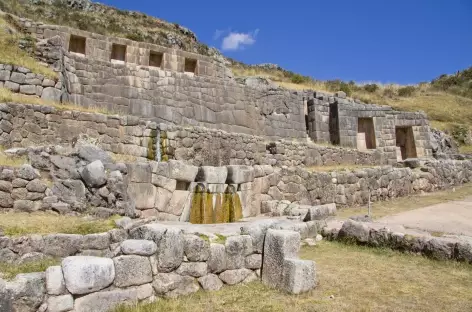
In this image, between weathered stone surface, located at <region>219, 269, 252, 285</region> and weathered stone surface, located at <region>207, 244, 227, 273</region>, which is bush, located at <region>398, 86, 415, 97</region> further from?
weathered stone surface, located at <region>207, 244, 227, 273</region>

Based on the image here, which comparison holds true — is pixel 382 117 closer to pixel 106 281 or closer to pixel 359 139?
pixel 359 139

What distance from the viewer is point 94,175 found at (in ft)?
23.7

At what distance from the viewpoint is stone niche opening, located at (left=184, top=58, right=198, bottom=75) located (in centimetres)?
1592

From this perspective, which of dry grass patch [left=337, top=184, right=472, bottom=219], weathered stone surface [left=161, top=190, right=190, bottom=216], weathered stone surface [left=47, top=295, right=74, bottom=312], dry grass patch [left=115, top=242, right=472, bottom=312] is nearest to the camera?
weathered stone surface [left=47, top=295, right=74, bottom=312]

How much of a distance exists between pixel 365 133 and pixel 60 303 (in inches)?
809

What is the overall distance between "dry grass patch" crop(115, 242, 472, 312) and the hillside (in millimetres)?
22799

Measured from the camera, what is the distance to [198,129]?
1273 cm

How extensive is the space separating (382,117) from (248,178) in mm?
14425

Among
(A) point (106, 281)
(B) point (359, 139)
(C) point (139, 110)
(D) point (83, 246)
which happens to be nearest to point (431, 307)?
(A) point (106, 281)

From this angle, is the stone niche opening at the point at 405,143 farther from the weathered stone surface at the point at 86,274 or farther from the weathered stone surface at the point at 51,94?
the weathered stone surface at the point at 86,274

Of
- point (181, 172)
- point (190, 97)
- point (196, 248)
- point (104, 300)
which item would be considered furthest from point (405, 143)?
point (104, 300)

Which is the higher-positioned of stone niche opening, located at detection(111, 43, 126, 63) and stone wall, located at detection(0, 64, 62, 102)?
stone niche opening, located at detection(111, 43, 126, 63)

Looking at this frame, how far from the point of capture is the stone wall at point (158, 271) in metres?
3.20

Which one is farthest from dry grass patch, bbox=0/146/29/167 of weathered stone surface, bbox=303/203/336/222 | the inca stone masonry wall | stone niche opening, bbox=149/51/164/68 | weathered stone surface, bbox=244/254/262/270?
stone niche opening, bbox=149/51/164/68
